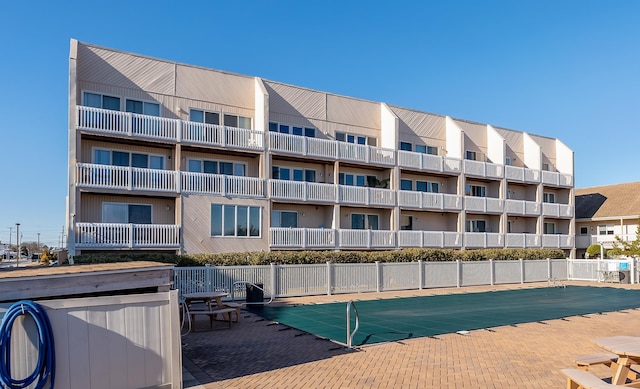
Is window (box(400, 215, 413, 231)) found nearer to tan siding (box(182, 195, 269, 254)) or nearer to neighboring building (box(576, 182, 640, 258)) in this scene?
tan siding (box(182, 195, 269, 254))

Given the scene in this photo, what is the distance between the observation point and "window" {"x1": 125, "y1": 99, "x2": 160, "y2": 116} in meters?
23.6

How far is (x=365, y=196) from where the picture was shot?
29.0 metres

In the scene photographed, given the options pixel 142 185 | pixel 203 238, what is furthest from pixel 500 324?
pixel 142 185

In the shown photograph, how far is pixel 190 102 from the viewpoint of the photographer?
25.2m

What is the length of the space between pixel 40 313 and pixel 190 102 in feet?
67.6

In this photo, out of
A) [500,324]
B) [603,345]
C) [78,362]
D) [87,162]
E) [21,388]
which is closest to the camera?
[21,388]

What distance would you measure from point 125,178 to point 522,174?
29.5 meters

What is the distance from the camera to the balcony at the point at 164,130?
21.7 metres

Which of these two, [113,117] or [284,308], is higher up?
[113,117]

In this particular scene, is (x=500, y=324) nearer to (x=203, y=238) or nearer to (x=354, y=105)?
(x=203, y=238)

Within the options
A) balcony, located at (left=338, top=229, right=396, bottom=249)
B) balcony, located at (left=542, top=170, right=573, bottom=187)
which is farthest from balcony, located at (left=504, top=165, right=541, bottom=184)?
balcony, located at (left=338, top=229, right=396, bottom=249)

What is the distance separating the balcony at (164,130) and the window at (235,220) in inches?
127

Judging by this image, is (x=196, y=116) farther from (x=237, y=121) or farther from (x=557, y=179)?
(x=557, y=179)

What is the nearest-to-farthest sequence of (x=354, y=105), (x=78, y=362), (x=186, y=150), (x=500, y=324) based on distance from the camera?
(x=78, y=362) → (x=500, y=324) → (x=186, y=150) → (x=354, y=105)
